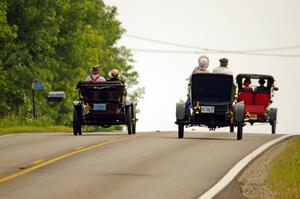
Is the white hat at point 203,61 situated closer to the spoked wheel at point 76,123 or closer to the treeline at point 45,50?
the spoked wheel at point 76,123

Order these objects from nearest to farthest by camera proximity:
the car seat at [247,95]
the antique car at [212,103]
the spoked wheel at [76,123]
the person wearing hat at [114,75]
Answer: the antique car at [212,103] → the spoked wheel at [76,123] → the person wearing hat at [114,75] → the car seat at [247,95]

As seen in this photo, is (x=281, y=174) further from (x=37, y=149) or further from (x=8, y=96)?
(x=8, y=96)

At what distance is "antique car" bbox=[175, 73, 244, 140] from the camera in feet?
96.5

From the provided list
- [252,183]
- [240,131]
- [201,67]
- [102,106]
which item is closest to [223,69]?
[201,67]

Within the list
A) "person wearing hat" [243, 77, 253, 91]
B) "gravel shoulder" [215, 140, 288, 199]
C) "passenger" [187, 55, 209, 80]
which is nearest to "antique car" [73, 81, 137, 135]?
"passenger" [187, 55, 209, 80]

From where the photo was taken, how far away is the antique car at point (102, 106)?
3222 cm

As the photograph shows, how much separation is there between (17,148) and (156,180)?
759 centimetres

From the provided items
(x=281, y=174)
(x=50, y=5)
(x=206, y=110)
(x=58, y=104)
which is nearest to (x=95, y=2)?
(x=58, y=104)

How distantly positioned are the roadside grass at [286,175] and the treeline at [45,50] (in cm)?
2337

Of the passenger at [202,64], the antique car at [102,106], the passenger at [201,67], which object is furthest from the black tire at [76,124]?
the passenger at [202,64]

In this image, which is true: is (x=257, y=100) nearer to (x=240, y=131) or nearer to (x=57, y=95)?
(x=57, y=95)

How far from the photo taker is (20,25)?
5906 centimetres

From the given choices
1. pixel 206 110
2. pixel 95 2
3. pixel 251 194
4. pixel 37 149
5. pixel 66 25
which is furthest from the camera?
pixel 95 2

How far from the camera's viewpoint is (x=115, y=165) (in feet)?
67.4
